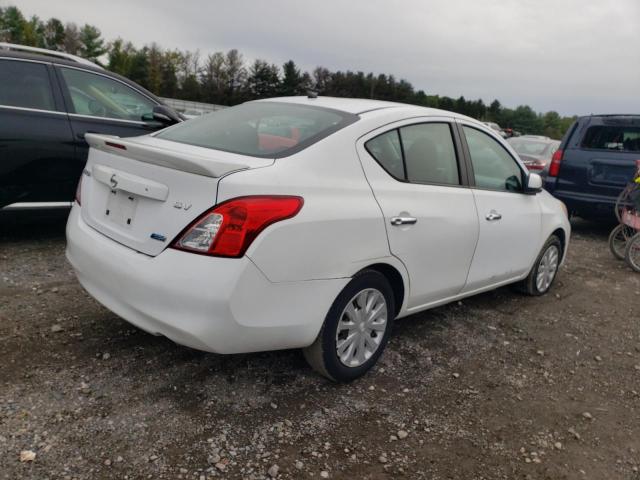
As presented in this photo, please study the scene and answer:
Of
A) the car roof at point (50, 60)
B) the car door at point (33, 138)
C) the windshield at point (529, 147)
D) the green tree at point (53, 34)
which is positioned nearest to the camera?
the car door at point (33, 138)

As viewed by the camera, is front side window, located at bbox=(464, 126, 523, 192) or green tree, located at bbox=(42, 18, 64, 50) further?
green tree, located at bbox=(42, 18, 64, 50)

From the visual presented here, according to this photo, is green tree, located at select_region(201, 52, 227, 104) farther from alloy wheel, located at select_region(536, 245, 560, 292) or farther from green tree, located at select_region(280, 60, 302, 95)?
alloy wheel, located at select_region(536, 245, 560, 292)

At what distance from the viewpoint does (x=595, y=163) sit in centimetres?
780

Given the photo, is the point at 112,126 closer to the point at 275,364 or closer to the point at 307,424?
the point at 275,364

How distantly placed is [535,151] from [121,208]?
33.8 feet

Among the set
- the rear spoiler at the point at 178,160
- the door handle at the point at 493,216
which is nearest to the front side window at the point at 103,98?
the rear spoiler at the point at 178,160

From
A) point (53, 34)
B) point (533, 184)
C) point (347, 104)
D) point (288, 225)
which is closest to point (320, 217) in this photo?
point (288, 225)

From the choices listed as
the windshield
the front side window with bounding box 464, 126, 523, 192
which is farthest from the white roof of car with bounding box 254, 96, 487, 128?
the windshield

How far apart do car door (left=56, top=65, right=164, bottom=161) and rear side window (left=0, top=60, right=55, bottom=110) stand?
156mm

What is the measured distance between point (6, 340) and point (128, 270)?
125 centimetres

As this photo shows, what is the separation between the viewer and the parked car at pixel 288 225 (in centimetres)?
239

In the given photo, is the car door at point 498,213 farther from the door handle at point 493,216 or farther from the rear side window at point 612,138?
the rear side window at point 612,138

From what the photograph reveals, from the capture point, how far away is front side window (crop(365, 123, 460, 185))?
10.1 ft

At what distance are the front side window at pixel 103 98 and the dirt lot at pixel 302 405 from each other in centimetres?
181
